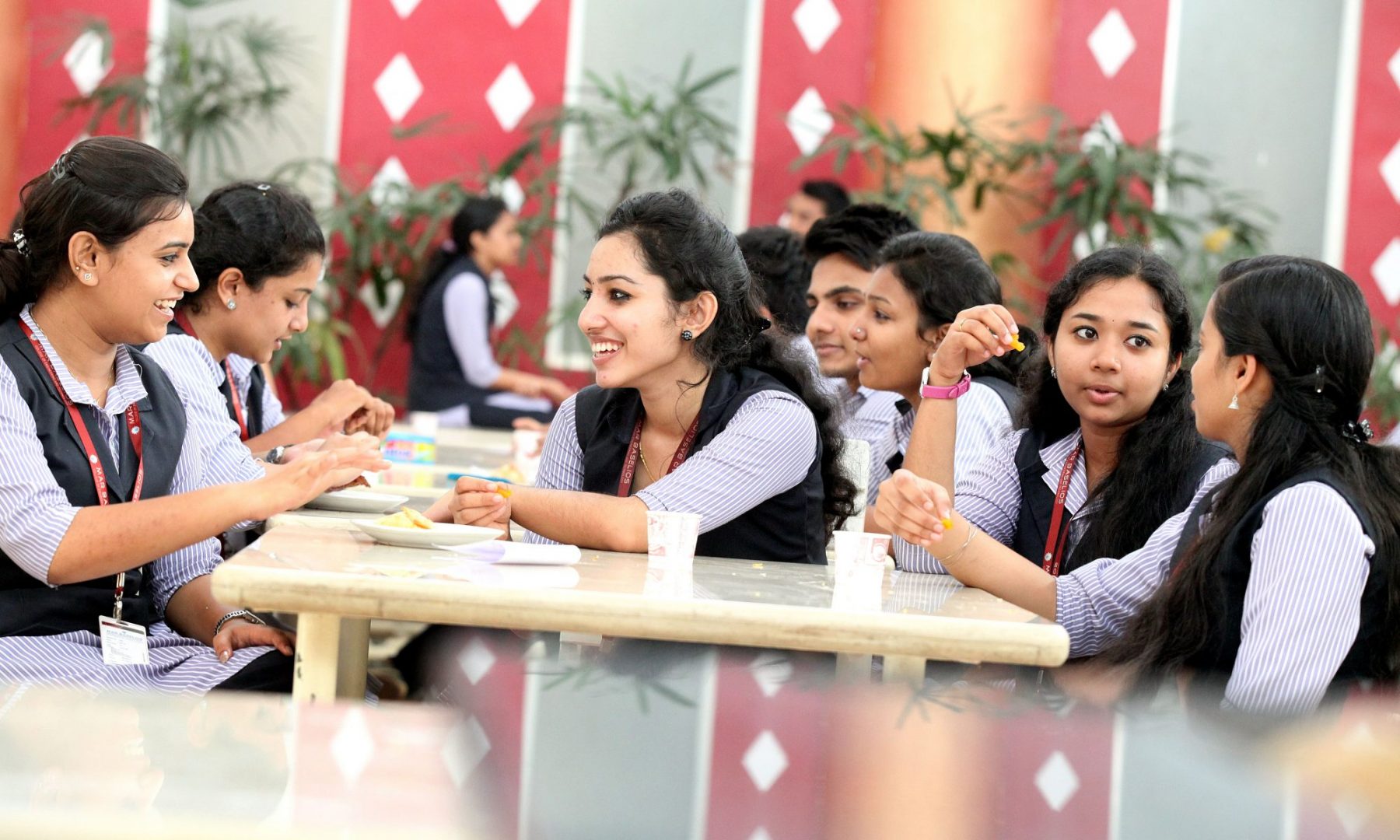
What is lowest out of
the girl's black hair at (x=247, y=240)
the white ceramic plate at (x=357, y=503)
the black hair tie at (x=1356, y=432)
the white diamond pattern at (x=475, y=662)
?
the white ceramic plate at (x=357, y=503)

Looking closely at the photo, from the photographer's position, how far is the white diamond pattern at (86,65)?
6305 mm

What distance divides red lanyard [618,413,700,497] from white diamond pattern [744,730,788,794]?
1536 mm

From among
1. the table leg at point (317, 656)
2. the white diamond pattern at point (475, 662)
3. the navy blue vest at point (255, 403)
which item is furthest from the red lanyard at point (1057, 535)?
the navy blue vest at point (255, 403)

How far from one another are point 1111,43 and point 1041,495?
4.83m

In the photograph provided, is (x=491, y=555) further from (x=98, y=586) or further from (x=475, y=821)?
(x=475, y=821)

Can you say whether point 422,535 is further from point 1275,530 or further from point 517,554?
point 1275,530

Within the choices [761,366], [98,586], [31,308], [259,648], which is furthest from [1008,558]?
[31,308]

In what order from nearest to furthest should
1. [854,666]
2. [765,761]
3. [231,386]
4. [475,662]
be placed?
[765,761], [475,662], [854,666], [231,386]

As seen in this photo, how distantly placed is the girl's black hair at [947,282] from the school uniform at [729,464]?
68 cm

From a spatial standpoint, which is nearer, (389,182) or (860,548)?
(860,548)

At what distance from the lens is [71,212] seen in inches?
81.1

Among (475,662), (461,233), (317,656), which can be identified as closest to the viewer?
(475,662)

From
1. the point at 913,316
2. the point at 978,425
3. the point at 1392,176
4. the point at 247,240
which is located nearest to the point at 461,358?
the point at 247,240

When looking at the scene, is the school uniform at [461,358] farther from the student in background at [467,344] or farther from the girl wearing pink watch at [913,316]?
the girl wearing pink watch at [913,316]
